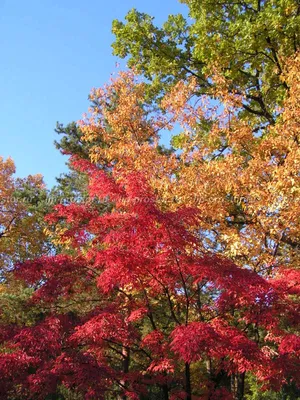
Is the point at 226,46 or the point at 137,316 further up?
the point at 226,46

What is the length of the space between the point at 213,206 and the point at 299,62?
3.59 meters

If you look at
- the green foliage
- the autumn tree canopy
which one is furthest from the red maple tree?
the green foliage

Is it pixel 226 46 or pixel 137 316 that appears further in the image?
pixel 226 46

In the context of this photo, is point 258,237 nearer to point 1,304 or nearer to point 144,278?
point 144,278

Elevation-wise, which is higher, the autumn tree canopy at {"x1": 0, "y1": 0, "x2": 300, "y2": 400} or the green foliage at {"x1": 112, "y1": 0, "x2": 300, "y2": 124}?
the green foliage at {"x1": 112, "y1": 0, "x2": 300, "y2": 124}

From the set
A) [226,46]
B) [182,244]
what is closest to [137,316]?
[182,244]

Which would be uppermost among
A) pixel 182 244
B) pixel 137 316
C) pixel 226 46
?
pixel 226 46

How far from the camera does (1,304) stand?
10.6 metres

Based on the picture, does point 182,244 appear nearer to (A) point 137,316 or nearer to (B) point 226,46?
Answer: (A) point 137,316

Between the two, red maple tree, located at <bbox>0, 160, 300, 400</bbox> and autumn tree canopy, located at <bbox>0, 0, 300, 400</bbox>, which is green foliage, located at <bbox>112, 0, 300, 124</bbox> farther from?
red maple tree, located at <bbox>0, 160, 300, 400</bbox>

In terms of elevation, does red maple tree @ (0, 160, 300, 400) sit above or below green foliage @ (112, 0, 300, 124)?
below

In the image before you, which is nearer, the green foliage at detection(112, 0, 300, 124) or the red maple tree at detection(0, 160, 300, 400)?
the red maple tree at detection(0, 160, 300, 400)

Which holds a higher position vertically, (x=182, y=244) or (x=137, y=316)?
(x=182, y=244)

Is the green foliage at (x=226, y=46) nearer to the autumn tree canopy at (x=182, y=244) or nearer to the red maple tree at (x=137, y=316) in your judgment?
the autumn tree canopy at (x=182, y=244)
